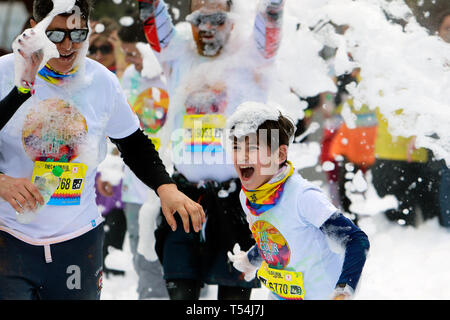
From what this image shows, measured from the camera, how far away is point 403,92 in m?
4.04

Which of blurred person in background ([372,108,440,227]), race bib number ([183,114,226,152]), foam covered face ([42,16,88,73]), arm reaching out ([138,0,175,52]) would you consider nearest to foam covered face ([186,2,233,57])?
arm reaching out ([138,0,175,52])

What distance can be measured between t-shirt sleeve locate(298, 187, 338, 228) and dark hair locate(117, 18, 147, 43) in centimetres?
247

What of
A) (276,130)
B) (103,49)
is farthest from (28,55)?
(103,49)

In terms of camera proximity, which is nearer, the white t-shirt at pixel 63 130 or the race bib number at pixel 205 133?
the white t-shirt at pixel 63 130

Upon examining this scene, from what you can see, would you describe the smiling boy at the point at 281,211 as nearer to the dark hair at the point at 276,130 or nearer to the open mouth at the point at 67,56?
the dark hair at the point at 276,130

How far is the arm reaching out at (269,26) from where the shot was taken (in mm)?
3367

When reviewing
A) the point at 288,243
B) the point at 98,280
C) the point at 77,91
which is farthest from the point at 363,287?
the point at 77,91

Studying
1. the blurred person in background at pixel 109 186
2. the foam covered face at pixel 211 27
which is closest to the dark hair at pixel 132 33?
the blurred person in background at pixel 109 186

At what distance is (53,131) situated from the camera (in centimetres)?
250

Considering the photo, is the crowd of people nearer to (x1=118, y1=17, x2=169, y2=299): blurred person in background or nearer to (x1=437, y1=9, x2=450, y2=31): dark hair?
(x1=437, y1=9, x2=450, y2=31): dark hair

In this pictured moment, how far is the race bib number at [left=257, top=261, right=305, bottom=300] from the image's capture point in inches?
104

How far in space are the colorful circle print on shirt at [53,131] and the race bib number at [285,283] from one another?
3.03ft

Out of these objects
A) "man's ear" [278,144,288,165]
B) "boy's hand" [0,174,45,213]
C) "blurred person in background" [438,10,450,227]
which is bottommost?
"blurred person in background" [438,10,450,227]
